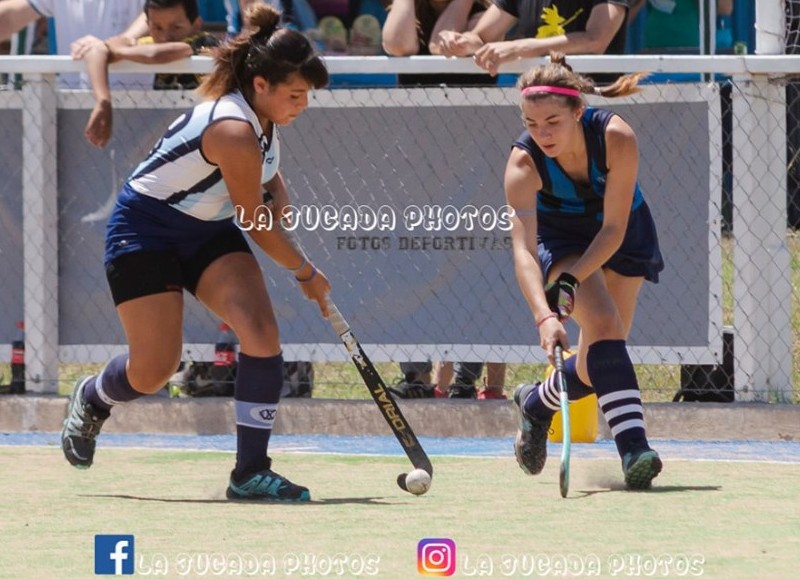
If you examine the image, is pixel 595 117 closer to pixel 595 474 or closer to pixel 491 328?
pixel 595 474

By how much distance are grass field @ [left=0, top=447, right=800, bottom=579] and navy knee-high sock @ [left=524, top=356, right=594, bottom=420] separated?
274mm

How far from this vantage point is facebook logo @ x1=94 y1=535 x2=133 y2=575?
4.86m

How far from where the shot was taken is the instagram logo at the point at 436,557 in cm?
480

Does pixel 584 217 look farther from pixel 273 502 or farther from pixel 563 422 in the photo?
pixel 273 502

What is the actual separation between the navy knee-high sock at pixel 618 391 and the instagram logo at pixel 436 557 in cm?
145

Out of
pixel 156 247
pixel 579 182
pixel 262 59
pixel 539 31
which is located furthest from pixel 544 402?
pixel 539 31

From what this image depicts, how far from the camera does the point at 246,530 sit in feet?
18.4

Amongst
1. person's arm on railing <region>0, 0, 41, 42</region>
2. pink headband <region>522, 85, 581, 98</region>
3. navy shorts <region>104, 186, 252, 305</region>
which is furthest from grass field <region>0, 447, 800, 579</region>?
person's arm on railing <region>0, 0, 41, 42</region>

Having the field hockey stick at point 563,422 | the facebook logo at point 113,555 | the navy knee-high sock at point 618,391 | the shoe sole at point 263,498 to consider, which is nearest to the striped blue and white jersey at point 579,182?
the navy knee-high sock at point 618,391

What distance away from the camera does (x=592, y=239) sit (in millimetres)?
6832

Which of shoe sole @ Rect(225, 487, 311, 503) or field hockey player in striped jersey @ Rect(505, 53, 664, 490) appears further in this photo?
field hockey player in striped jersey @ Rect(505, 53, 664, 490)

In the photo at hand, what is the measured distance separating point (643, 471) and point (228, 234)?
5.95 ft

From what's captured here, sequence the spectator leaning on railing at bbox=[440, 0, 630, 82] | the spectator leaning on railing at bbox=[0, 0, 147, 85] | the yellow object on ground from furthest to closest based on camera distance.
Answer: the spectator leaning on railing at bbox=[0, 0, 147, 85]
the spectator leaning on railing at bbox=[440, 0, 630, 82]
the yellow object on ground

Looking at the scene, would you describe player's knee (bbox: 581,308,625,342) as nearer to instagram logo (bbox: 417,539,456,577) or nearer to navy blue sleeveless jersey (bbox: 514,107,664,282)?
navy blue sleeveless jersey (bbox: 514,107,664,282)
